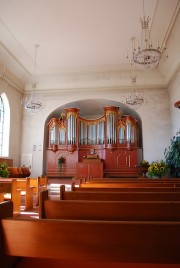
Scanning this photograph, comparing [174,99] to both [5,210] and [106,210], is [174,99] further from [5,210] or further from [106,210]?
[5,210]

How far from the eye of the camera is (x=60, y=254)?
851 mm

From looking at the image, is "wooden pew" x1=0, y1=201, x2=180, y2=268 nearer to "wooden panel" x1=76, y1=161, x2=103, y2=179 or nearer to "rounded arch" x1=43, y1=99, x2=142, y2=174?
"wooden panel" x1=76, y1=161, x2=103, y2=179

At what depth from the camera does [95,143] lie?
10.7 metres

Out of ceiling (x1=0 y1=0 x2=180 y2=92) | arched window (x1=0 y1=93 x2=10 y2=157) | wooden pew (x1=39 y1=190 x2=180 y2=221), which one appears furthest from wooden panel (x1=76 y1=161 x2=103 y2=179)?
wooden pew (x1=39 y1=190 x2=180 y2=221)

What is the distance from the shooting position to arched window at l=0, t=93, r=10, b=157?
9.55 m

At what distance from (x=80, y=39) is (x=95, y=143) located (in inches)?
190

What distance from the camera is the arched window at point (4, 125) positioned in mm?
9555

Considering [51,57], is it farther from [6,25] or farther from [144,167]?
[144,167]

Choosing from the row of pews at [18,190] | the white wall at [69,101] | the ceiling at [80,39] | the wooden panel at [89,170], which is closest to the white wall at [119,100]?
the white wall at [69,101]

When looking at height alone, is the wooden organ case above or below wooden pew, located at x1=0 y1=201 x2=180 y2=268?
above

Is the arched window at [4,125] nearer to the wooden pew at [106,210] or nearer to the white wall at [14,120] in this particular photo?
the white wall at [14,120]

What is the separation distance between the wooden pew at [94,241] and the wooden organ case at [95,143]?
29.2 feet

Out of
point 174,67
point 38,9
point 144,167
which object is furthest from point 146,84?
point 38,9

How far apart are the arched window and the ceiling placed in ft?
3.49
